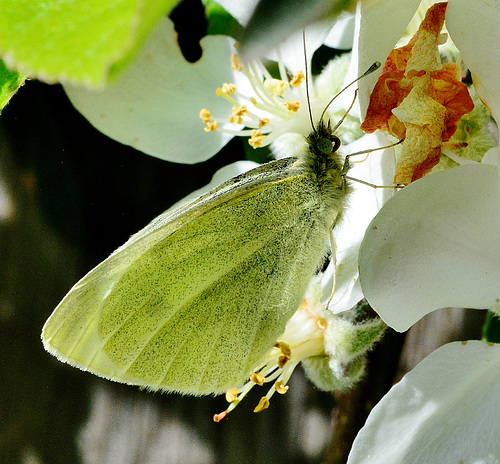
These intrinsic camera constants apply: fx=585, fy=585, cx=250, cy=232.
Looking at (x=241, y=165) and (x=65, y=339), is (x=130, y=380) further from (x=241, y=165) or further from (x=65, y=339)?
(x=241, y=165)

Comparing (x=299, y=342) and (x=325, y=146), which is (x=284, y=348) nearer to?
(x=299, y=342)

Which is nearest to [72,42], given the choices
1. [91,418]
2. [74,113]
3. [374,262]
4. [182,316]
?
[374,262]

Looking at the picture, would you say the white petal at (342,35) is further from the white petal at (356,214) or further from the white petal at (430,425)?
the white petal at (430,425)

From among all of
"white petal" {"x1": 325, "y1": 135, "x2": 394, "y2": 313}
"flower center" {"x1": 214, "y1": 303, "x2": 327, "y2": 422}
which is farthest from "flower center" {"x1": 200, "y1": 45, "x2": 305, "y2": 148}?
"flower center" {"x1": 214, "y1": 303, "x2": 327, "y2": 422}

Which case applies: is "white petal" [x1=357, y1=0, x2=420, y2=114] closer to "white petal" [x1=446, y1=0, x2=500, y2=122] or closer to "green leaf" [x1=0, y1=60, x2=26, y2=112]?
"white petal" [x1=446, y1=0, x2=500, y2=122]

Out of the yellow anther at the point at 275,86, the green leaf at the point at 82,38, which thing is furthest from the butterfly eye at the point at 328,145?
the green leaf at the point at 82,38

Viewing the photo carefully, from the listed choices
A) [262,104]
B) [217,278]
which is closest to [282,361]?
[217,278]
